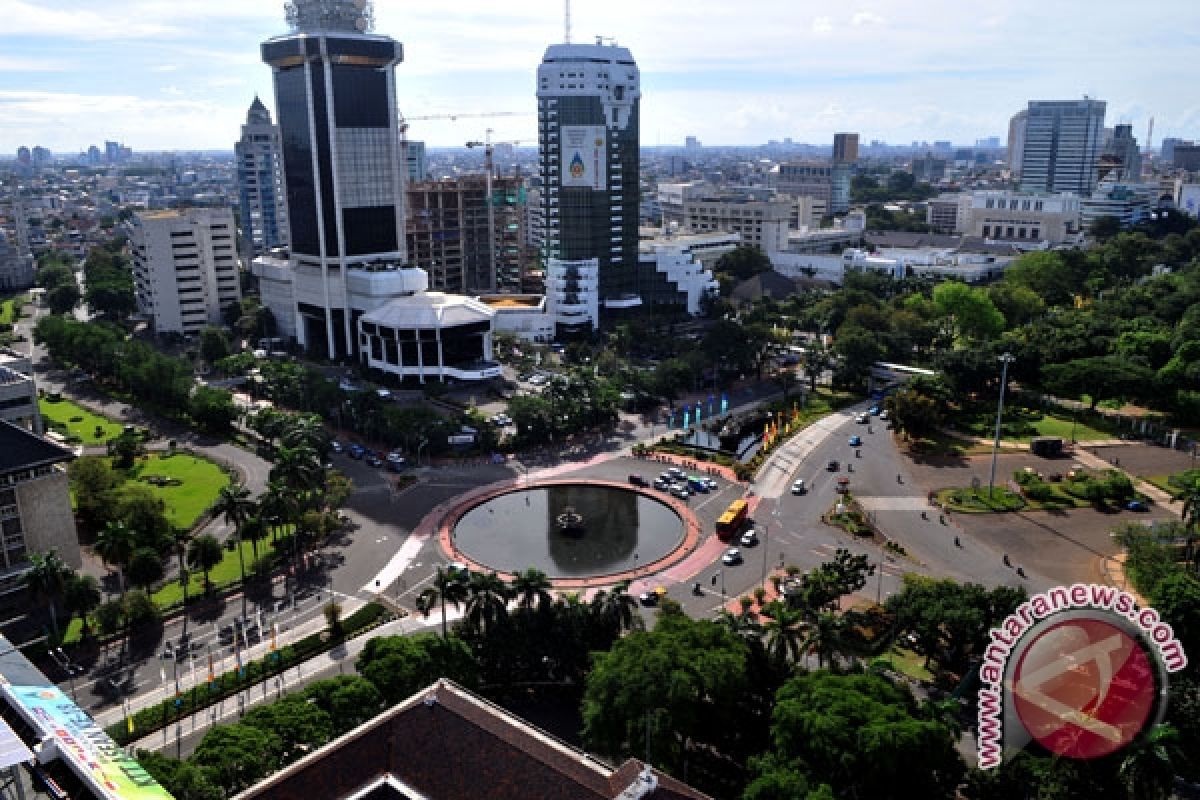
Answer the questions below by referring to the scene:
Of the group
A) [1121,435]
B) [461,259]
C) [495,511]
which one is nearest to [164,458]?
[495,511]

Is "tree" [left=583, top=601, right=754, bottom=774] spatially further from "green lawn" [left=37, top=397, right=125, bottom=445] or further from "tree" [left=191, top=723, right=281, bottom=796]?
"green lawn" [left=37, top=397, right=125, bottom=445]

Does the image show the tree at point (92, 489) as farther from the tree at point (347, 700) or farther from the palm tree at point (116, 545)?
the tree at point (347, 700)

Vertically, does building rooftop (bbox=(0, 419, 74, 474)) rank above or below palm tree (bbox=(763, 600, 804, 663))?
above

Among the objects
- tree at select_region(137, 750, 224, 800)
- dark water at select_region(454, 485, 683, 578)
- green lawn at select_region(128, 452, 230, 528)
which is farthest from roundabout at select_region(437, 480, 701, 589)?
tree at select_region(137, 750, 224, 800)

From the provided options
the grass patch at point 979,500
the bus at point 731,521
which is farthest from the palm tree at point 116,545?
the grass patch at point 979,500

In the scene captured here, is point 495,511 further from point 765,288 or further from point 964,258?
point 964,258
